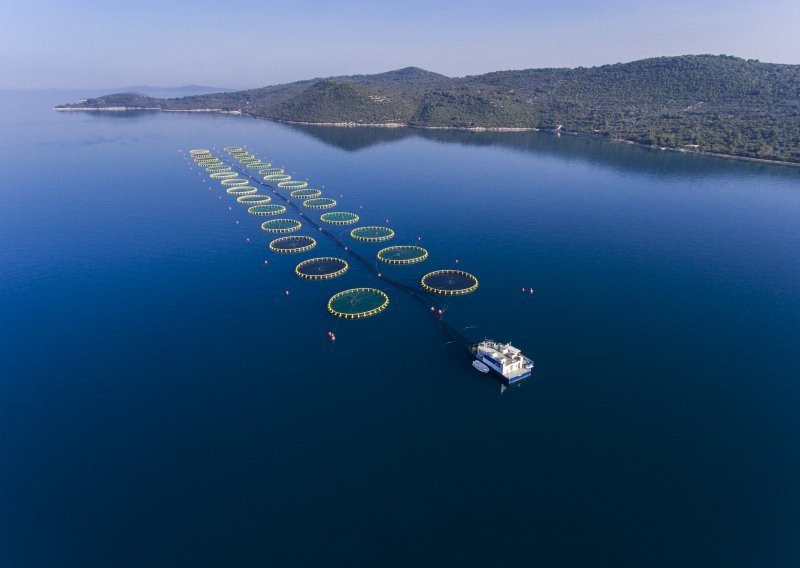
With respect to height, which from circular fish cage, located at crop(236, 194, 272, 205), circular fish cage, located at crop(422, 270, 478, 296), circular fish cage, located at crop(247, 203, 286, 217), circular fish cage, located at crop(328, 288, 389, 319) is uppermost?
circular fish cage, located at crop(236, 194, 272, 205)

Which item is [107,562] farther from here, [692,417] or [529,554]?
[692,417]

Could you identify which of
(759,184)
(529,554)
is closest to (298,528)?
(529,554)

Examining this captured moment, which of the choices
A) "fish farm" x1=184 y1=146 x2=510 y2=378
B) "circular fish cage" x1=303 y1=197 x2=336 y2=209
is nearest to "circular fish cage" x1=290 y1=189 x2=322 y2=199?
"fish farm" x1=184 y1=146 x2=510 y2=378

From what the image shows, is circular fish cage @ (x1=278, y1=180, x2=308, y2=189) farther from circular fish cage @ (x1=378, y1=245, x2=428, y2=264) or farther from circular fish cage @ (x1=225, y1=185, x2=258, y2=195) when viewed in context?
circular fish cage @ (x1=378, y1=245, x2=428, y2=264)

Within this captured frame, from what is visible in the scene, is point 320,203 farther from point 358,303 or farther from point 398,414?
point 398,414

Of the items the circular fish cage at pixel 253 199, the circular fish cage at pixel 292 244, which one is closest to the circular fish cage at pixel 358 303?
the circular fish cage at pixel 292 244
